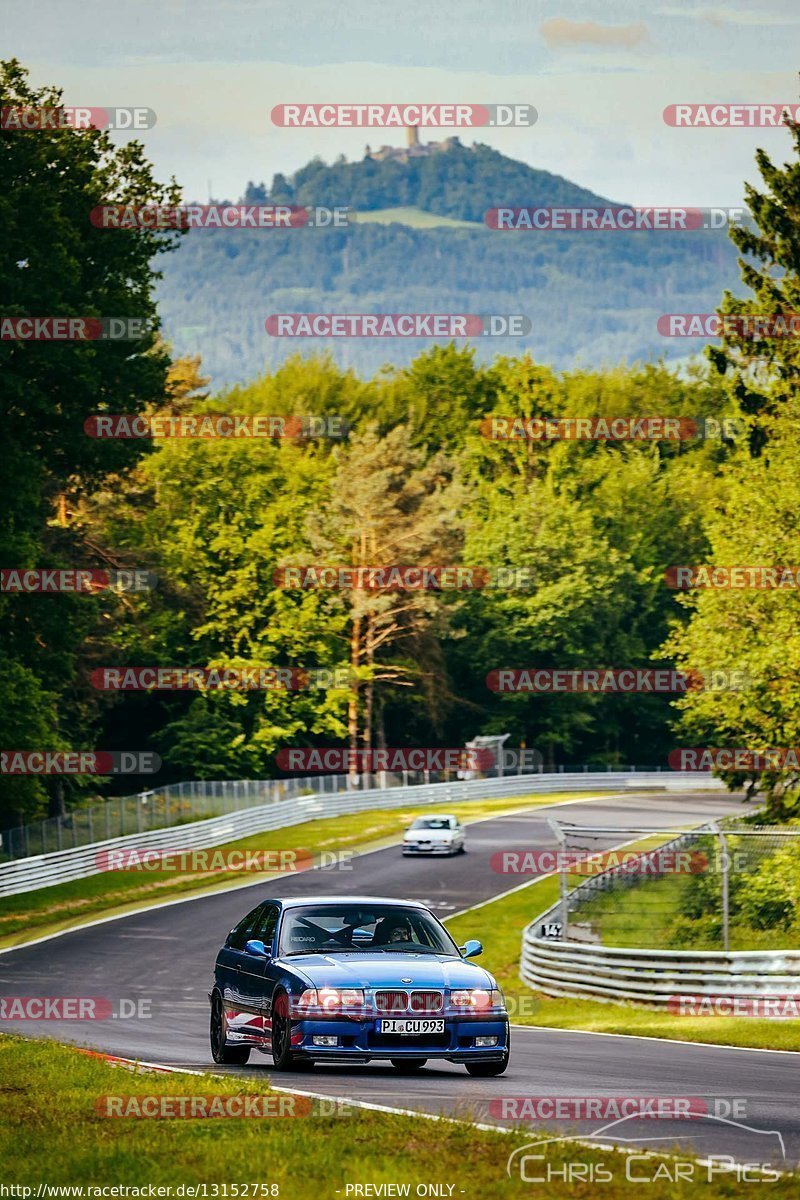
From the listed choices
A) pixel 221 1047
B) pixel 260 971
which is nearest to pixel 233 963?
pixel 221 1047

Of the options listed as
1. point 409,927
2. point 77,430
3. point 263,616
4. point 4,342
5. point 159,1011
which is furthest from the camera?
point 263,616

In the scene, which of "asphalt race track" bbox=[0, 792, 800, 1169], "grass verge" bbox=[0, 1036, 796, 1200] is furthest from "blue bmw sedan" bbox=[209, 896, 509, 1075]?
"grass verge" bbox=[0, 1036, 796, 1200]

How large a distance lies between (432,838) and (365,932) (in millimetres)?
38519

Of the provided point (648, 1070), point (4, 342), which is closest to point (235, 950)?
point (648, 1070)

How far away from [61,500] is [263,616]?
1099 cm

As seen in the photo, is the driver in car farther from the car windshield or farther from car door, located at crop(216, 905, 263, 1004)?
car door, located at crop(216, 905, 263, 1004)

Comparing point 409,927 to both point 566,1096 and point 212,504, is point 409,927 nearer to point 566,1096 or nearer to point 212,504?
point 566,1096

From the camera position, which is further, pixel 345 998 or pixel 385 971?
pixel 385 971

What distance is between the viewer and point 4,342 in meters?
42.7

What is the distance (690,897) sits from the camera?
35.9m

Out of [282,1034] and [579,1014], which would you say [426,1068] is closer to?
[282,1034]

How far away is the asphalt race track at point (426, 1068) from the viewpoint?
11.3 m

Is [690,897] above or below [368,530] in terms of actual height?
below

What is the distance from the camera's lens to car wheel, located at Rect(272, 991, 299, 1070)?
13852 millimetres
